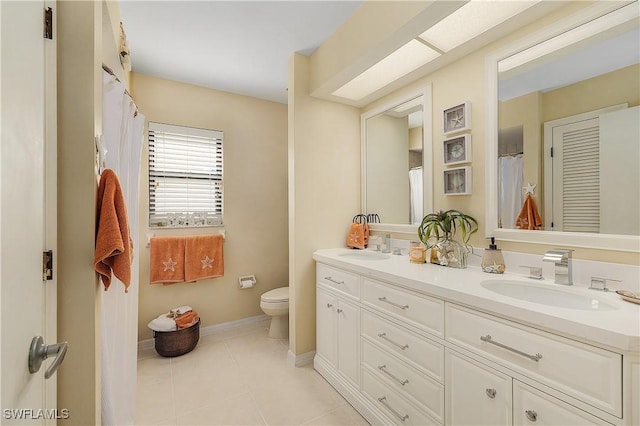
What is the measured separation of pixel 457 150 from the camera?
1.76 meters

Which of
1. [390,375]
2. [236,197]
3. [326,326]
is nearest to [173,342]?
[326,326]

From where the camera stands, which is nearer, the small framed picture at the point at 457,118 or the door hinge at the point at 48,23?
the door hinge at the point at 48,23

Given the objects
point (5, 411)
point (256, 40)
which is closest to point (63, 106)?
point (5, 411)

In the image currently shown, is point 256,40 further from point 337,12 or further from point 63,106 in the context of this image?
point 63,106

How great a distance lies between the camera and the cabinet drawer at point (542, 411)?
0.83 meters

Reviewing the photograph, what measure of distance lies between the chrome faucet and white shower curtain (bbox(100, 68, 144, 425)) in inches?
78.7

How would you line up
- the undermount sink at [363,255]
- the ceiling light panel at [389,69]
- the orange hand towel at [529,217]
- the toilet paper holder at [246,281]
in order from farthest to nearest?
the toilet paper holder at [246,281], the undermount sink at [363,255], the ceiling light panel at [389,69], the orange hand towel at [529,217]

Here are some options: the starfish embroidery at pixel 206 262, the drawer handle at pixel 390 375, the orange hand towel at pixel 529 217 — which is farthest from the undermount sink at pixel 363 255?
the starfish embroidery at pixel 206 262

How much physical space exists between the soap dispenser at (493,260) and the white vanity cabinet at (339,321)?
75 cm

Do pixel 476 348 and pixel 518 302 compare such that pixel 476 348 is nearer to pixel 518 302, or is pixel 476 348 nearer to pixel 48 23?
pixel 518 302

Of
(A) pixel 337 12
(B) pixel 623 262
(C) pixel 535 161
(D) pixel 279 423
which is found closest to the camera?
(B) pixel 623 262

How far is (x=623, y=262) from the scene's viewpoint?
45.3 inches

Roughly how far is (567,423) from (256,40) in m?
2.70

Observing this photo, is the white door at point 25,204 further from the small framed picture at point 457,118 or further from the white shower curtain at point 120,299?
the small framed picture at point 457,118
